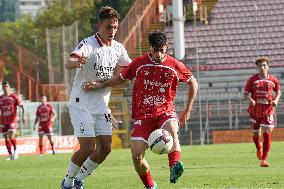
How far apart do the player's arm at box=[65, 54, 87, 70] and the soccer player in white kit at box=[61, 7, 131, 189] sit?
20cm

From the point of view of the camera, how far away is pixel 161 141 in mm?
11820

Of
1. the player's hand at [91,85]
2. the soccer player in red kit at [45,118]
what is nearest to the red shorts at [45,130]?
the soccer player in red kit at [45,118]

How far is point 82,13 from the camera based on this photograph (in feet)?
277

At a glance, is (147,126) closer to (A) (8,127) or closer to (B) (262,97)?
(B) (262,97)

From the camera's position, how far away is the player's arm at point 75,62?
41.1 ft

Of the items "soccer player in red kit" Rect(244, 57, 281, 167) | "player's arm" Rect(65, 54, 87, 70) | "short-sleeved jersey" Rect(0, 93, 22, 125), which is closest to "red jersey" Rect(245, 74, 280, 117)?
"soccer player in red kit" Rect(244, 57, 281, 167)

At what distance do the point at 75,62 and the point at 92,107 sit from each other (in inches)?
32.3

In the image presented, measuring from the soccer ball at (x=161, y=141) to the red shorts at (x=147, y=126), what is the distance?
216mm

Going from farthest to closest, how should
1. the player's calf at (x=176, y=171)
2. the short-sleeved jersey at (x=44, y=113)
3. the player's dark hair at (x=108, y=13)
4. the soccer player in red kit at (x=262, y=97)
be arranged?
the short-sleeved jersey at (x=44, y=113), the soccer player in red kit at (x=262, y=97), the player's dark hair at (x=108, y=13), the player's calf at (x=176, y=171)

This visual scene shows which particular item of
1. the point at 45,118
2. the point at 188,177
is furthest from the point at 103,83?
the point at 45,118

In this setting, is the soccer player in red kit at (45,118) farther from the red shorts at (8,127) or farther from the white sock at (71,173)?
the white sock at (71,173)

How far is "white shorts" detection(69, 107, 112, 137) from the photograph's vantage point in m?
13.0

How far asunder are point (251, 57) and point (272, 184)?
33.8 metres

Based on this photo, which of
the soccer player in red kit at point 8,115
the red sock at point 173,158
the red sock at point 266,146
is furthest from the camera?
the soccer player in red kit at point 8,115
